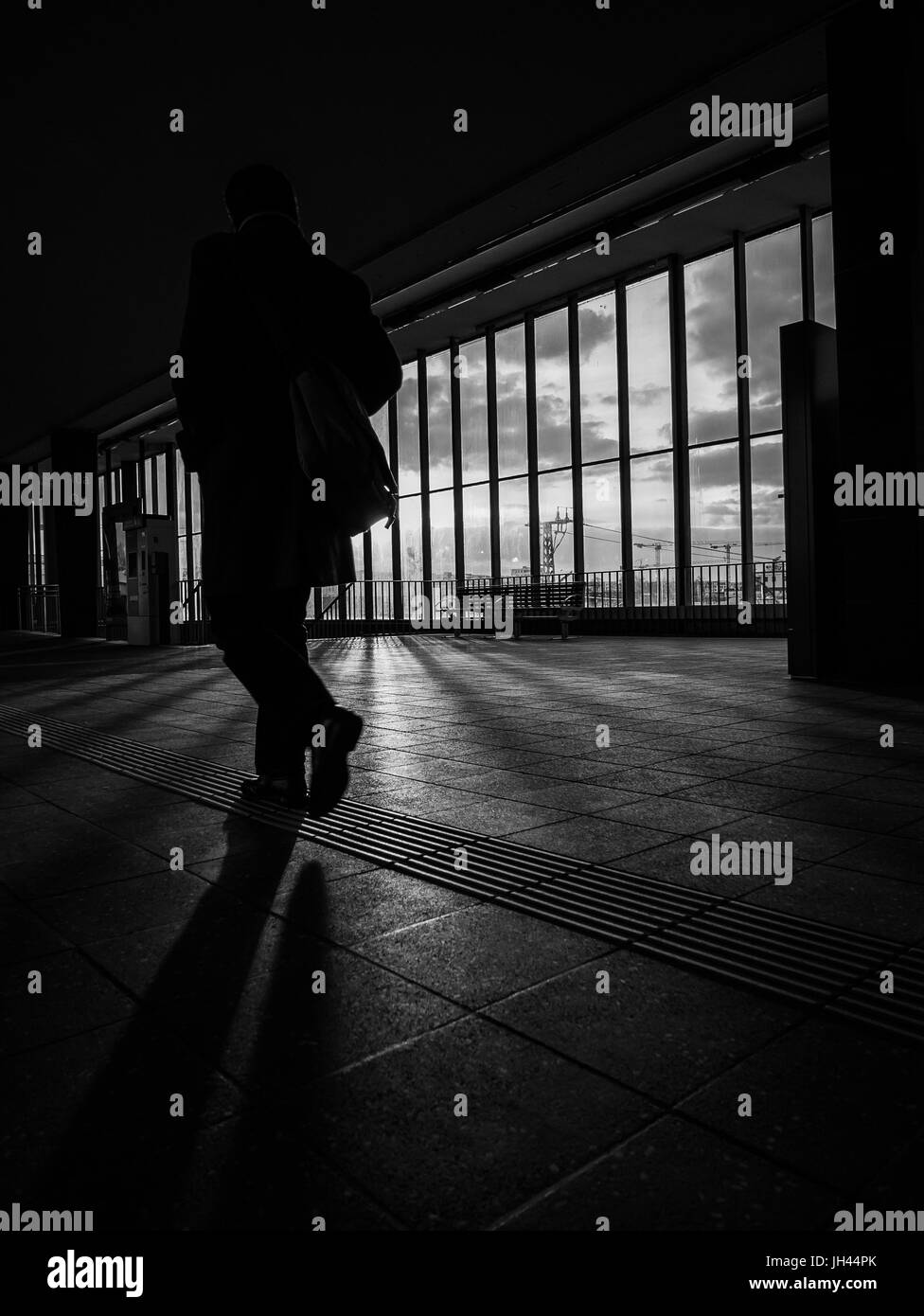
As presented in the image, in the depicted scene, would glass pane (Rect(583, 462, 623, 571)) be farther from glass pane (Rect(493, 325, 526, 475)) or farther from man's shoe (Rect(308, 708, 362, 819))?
man's shoe (Rect(308, 708, 362, 819))

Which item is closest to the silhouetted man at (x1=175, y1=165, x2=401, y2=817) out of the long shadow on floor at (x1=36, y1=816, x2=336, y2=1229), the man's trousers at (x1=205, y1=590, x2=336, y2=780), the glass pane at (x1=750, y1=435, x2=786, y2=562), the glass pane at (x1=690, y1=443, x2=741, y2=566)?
the man's trousers at (x1=205, y1=590, x2=336, y2=780)

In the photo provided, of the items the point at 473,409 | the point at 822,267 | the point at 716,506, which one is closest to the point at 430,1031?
the point at 716,506

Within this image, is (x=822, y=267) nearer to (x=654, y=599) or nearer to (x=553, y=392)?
(x=553, y=392)

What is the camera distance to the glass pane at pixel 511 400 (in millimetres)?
19203

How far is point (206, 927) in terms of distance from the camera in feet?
6.83

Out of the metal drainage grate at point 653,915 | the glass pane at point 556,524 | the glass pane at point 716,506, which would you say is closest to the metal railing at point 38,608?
the glass pane at point 556,524

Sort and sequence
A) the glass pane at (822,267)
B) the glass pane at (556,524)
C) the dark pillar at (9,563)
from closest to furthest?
the glass pane at (822,267), the glass pane at (556,524), the dark pillar at (9,563)

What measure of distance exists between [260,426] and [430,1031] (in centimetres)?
196

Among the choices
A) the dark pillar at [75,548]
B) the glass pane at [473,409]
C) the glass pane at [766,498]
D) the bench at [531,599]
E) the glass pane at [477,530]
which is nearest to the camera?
the glass pane at [766,498]

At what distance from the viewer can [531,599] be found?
59.0 feet

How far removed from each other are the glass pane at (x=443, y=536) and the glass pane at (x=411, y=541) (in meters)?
0.44

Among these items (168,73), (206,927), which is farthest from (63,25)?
(206,927)

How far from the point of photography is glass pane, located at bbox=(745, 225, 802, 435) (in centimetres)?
1516

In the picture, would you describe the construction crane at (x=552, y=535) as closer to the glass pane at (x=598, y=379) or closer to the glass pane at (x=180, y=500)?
the glass pane at (x=598, y=379)
